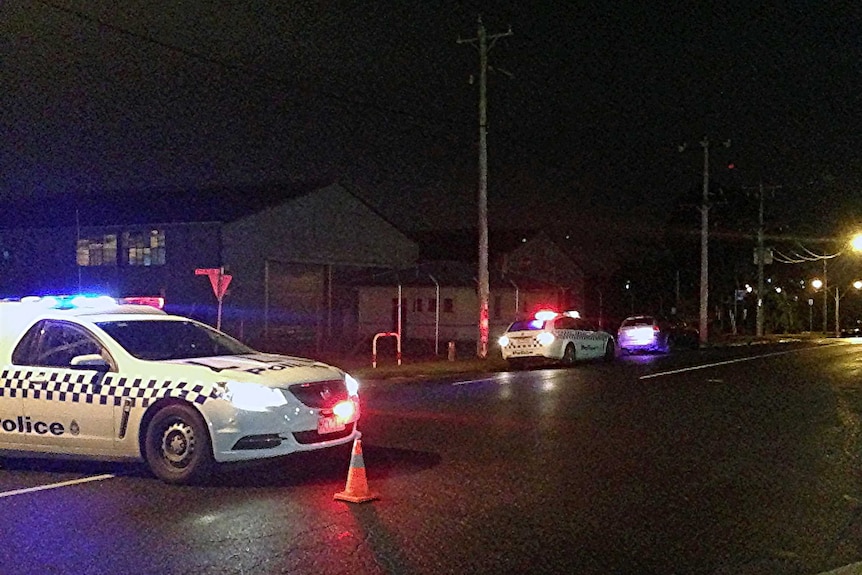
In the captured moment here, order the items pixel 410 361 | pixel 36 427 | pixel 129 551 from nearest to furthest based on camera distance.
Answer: pixel 129 551 → pixel 36 427 → pixel 410 361

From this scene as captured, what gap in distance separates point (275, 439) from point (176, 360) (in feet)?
4.33

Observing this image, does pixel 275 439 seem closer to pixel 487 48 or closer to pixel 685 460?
pixel 685 460

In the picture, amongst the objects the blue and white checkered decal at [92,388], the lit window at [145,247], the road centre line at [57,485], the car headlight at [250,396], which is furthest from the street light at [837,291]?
the blue and white checkered decal at [92,388]

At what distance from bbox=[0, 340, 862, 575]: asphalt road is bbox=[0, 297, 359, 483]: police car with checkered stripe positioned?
0.35m

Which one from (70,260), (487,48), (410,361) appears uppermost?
(487,48)

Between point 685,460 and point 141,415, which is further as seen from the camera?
point 685,460

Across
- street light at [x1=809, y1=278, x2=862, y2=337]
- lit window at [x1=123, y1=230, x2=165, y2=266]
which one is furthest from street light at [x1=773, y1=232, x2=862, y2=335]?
lit window at [x1=123, y1=230, x2=165, y2=266]

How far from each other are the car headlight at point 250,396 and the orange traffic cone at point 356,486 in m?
1.00

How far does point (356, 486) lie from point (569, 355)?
1956cm

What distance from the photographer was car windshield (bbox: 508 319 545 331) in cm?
2708

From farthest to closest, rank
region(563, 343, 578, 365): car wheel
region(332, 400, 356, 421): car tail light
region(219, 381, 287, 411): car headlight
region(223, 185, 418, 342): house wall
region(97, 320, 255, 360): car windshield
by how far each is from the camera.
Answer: region(223, 185, 418, 342): house wall < region(563, 343, 578, 365): car wheel < region(97, 320, 255, 360): car windshield < region(332, 400, 356, 421): car tail light < region(219, 381, 287, 411): car headlight

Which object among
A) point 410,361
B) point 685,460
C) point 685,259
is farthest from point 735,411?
point 685,259

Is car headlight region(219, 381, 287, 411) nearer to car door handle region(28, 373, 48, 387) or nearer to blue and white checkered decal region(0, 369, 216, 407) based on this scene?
blue and white checkered decal region(0, 369, 216, 407)

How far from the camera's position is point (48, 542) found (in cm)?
707
